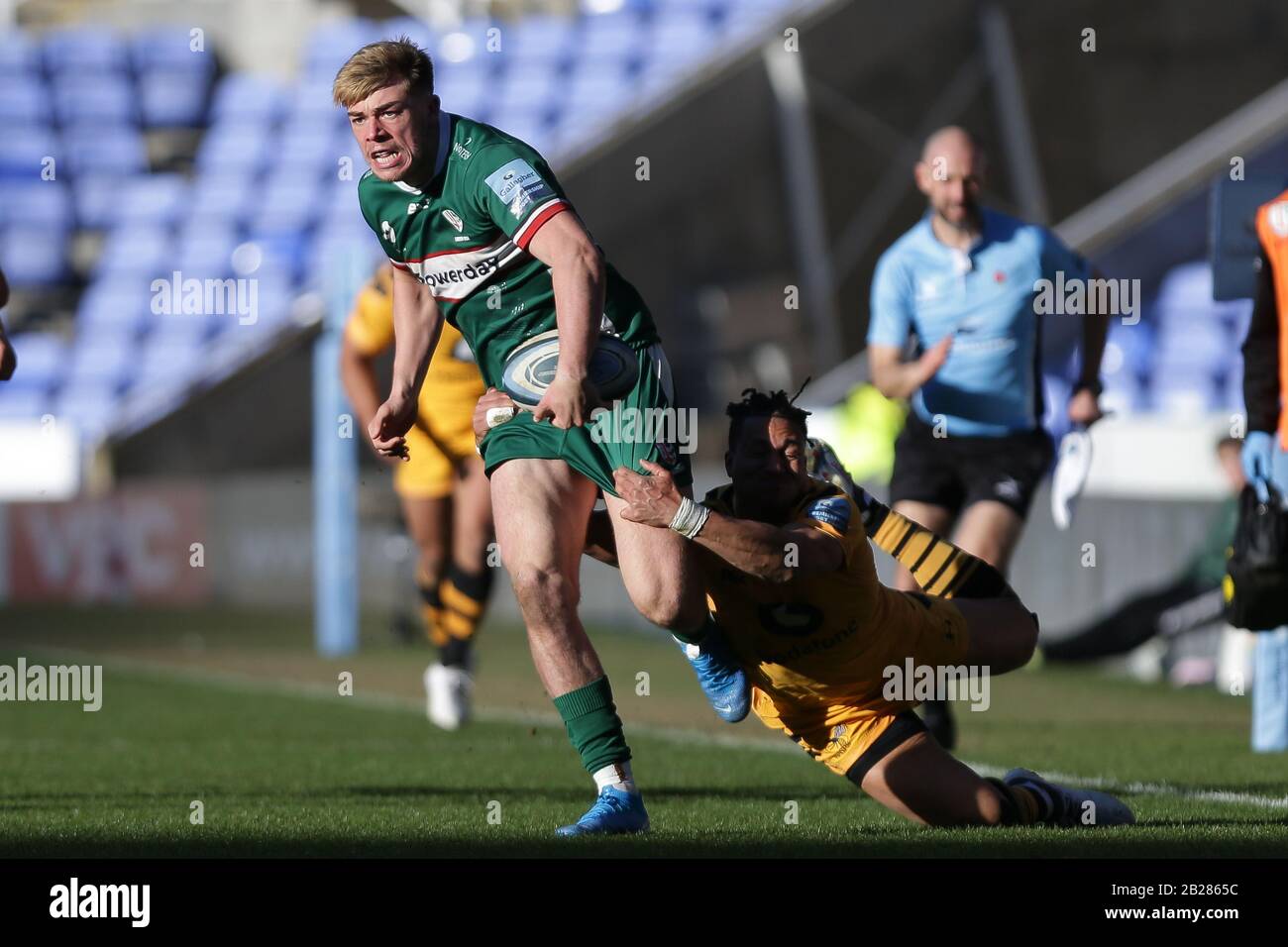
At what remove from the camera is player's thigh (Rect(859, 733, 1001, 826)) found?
5.76 metres

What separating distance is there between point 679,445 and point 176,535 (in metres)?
17.6

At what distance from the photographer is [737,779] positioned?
25.0 feet

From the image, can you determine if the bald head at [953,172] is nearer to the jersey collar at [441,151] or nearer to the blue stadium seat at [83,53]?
the jersey collar at [441,151]

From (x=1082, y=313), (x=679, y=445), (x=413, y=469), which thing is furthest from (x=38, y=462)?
(x=679, y=445)

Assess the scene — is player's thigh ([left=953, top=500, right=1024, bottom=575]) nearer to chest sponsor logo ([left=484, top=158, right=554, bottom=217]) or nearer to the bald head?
the bald head

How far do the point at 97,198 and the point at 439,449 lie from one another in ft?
67.2

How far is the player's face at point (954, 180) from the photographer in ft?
27.0

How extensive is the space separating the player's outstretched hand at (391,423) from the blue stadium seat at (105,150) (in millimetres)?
24673

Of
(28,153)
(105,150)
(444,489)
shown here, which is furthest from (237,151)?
(444,489)

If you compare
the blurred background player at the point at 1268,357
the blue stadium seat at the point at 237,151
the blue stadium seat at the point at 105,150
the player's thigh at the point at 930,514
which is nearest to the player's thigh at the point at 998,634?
the blurred background player at the point at 1268,357

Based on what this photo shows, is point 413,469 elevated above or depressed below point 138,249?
below

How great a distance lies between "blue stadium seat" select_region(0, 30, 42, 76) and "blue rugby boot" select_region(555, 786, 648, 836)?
26.9 m
